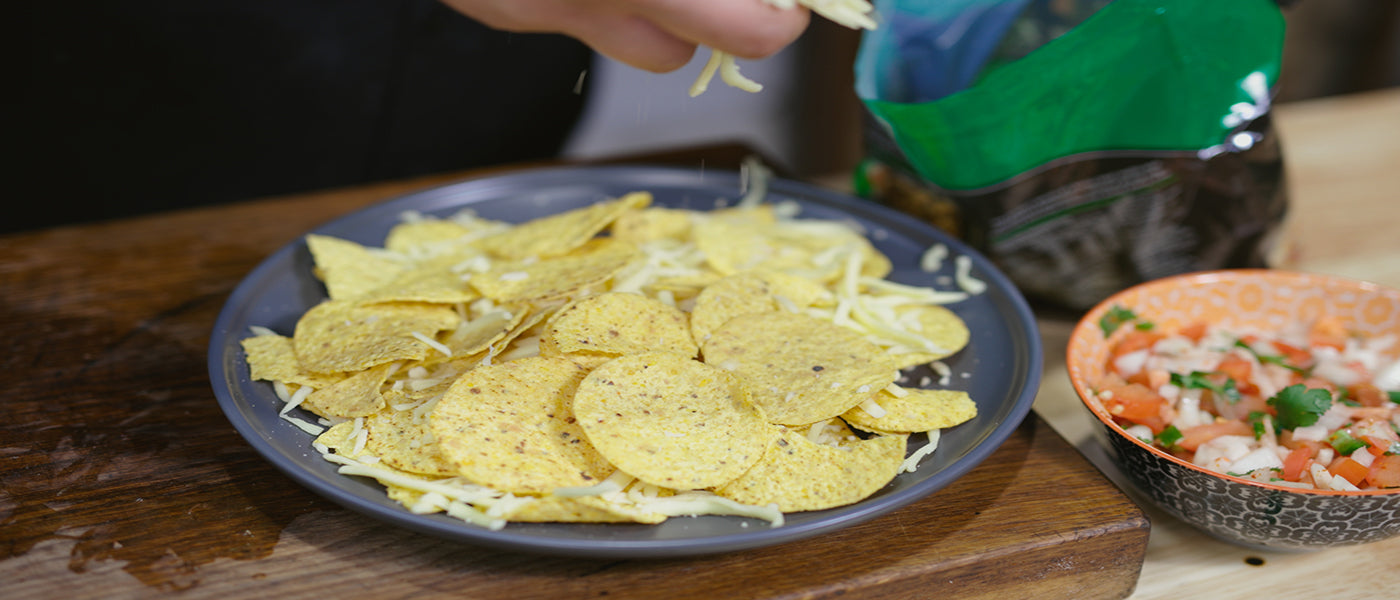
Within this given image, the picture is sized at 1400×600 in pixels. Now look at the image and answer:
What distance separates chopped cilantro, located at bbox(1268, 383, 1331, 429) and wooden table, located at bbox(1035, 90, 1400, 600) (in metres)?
0.15

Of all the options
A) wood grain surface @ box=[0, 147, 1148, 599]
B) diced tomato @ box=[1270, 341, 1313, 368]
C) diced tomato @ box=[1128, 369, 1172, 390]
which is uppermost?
diced tomato @ box=[1270, 341, 1313, 368]

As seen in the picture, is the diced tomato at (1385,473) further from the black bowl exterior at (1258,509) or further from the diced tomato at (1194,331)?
the diced tomato at (1194,331)

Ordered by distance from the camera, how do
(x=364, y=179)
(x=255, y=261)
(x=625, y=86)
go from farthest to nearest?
(x=625, y=86)
(x=364, y=179)
(x=255, y=261)

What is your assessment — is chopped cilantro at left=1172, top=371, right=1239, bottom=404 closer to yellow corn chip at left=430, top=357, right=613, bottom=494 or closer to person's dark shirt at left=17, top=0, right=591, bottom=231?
yellow corn chip at left=430, top=357, right=613, bottom=494

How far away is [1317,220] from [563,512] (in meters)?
1.68

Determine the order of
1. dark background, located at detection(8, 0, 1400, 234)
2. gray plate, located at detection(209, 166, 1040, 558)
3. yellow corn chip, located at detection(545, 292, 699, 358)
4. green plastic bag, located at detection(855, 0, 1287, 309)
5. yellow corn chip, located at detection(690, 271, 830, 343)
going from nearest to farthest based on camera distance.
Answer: gray plate, located at detection(209, 166, 1040, 558) < yellow corn chip, located at detection(545, 292, 699, 358) < yellow corn chip, located at detection(690, 271, 830, 343) < green plastic bag, located at detection(855, 0, 1287, 309) < dark background, located at detection(8, 0, 1400, 234)

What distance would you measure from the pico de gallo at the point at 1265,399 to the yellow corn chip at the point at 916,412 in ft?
0.58

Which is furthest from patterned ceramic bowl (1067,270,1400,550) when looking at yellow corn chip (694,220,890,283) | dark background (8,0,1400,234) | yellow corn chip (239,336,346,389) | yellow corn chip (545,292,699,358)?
dark background (8,0,1400,234)

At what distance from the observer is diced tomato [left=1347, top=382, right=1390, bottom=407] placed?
114cm

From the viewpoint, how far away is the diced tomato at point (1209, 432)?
1.07 m

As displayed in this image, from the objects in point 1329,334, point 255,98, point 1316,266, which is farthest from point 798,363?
point 255,98

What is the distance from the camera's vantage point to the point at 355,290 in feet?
4.36

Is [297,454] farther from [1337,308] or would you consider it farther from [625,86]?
[625,86]

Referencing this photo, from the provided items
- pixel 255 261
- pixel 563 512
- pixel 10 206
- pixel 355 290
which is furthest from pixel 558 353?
pixel 10 206
